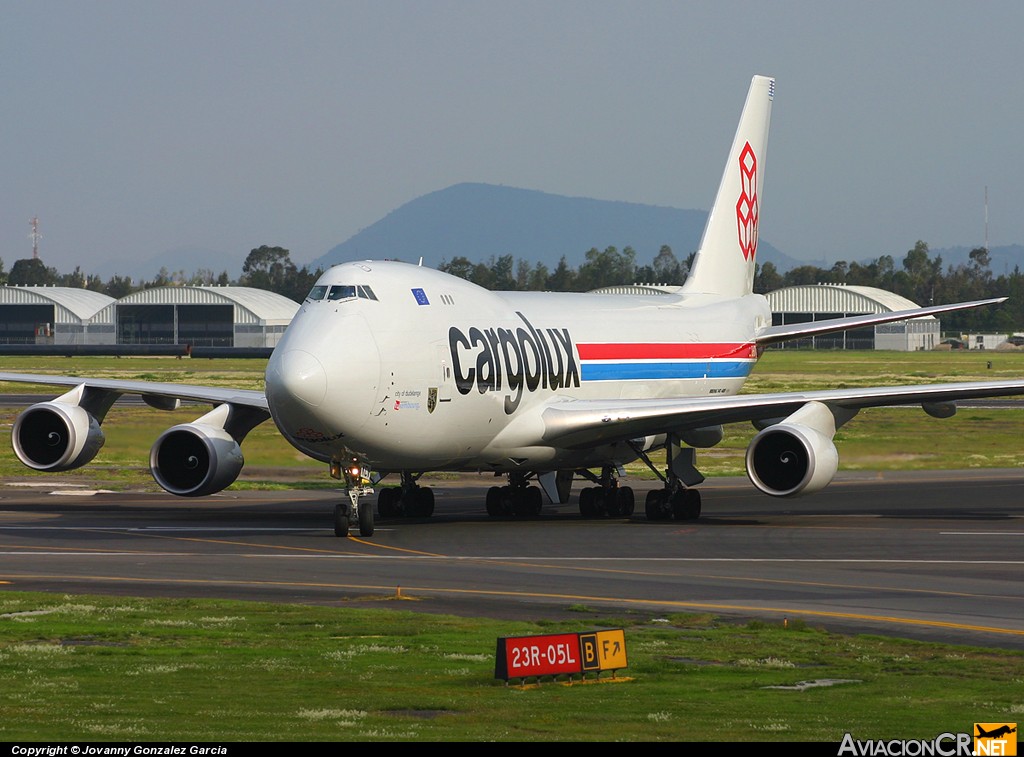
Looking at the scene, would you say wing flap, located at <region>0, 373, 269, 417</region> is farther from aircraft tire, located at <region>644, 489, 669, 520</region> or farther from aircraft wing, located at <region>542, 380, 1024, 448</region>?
aircraft tire, located at <region>644, 489, 669, 520</region>

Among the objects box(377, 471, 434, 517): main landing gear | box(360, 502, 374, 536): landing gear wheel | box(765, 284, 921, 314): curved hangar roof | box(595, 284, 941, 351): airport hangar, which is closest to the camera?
box(360, 502, 374, 536): landing gear wheel

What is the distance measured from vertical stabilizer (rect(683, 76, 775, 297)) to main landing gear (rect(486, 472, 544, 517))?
10.7 meters

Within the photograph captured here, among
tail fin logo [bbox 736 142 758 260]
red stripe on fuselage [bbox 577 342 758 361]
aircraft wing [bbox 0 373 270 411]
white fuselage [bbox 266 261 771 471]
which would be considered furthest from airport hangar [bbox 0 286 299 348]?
white fuselage [bbox 266 261 771 471]

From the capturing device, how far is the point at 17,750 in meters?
12.1

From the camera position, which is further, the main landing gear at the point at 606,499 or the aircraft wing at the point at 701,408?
the main landing gear at the point at 606,499

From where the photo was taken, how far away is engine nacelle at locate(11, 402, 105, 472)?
120 ft

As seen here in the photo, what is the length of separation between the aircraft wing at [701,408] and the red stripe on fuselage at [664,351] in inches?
92.1

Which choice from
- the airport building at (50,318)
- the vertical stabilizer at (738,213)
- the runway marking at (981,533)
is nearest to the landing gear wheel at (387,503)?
the runway marking at (981,533)

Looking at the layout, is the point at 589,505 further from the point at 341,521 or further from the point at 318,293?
the point at 318,293

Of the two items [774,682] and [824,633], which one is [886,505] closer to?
[824,633]

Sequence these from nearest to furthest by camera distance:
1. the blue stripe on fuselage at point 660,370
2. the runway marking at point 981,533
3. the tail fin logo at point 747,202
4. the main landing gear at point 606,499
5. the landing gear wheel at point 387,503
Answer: the runway marking at point 981,533, the landing gear wheel at point 387,503, the main landing gear at point 606,499, the blue stripe on fuselage at point 660,370, the tail fin logo at point 747,202

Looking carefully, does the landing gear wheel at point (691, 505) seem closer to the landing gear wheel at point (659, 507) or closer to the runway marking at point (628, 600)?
the landing gear wheel at point (659, 507)

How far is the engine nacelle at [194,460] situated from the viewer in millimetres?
34156

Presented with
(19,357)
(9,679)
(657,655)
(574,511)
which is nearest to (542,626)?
(657,655)
